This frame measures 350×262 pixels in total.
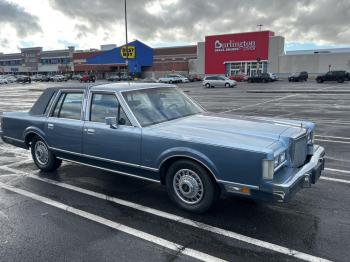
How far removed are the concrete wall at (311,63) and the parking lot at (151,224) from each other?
59.6 metres

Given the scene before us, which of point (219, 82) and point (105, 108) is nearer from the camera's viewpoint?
point (105, 108)

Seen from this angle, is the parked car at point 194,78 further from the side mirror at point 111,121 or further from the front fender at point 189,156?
the front fender at point 189,156

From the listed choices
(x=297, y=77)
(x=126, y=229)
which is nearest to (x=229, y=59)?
(x=297, y=77)

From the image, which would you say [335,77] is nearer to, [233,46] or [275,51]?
[275,51]

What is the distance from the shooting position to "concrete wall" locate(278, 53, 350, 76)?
60.4m

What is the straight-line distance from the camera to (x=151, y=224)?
4297mm

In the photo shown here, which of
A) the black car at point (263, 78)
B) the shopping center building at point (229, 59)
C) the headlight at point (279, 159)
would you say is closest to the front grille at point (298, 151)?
the headlight at point (279, 159)

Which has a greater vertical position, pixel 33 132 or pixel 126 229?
pixel 33 132

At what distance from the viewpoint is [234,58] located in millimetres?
63406

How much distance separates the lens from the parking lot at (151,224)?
3633 mm

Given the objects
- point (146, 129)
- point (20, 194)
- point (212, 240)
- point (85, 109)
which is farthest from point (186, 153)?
point (20, 194)

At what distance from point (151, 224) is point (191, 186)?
695mm

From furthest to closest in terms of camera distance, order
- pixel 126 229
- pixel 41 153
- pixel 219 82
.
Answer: pixel 219 82 → pixel 41 153 → pixel 126 229

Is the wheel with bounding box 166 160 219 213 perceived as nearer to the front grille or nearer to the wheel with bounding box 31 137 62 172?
the front grille
